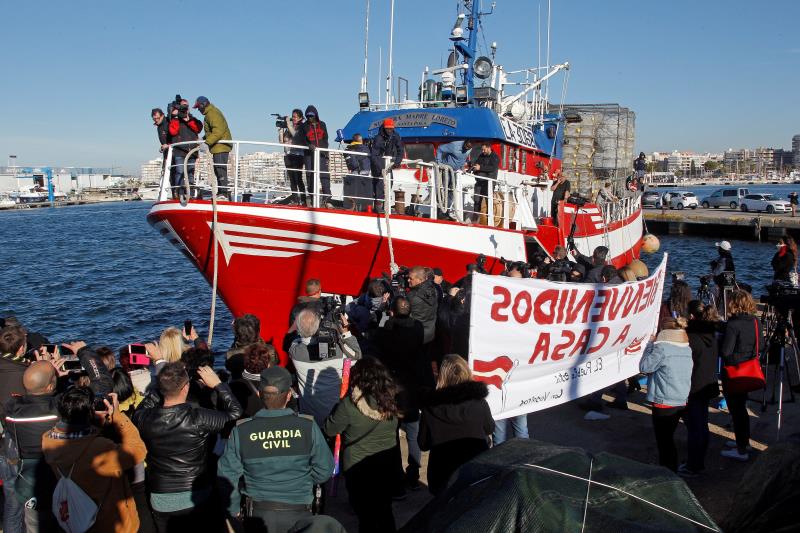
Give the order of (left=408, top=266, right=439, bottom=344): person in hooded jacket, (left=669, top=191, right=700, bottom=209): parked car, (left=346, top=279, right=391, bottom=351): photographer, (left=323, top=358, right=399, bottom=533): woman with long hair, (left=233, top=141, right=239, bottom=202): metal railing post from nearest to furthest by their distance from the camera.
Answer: (left=323, top=358, right=399, bottom=533): woman with long hair → (left=408, top=266, right=439, bottom=344): person in hooded jacket → (left=346, top=279, right=391, bottom=351): photographer → (left=233, top=141, right=239, bottom=202): metal railing post → (left=669, top=191, right=700, bottom=209): parked car

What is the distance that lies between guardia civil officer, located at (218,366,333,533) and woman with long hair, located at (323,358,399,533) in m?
0.51

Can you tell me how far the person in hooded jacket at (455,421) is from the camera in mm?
4750

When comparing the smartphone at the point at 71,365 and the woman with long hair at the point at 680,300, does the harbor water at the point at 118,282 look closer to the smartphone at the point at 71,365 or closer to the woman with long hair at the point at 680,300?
the smartphone at the point at 71,365

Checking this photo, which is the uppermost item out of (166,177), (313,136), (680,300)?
(313,136)

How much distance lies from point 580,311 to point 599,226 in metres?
11.4

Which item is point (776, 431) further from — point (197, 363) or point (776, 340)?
point (197, 363)

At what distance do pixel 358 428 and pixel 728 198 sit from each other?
5546 centimetres

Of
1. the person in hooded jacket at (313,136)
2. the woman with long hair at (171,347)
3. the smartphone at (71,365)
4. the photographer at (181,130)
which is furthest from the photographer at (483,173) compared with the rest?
the smartphone at (71,365)

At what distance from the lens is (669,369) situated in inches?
232

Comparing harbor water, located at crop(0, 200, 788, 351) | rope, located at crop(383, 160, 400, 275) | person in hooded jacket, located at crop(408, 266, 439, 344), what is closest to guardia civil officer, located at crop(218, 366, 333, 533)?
person in hooded jacket, located at crop(408, 266, 439, 344)

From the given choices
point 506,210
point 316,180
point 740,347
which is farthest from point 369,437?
point 506,210

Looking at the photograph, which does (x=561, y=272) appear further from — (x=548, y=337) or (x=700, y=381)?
(x=700, y=381)

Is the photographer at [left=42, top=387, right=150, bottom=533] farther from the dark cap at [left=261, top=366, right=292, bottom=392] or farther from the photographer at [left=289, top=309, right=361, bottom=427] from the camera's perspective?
the photographer at [left=289, top=309, right=361, bottom=427]

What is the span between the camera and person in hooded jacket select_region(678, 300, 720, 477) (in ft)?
20.2
